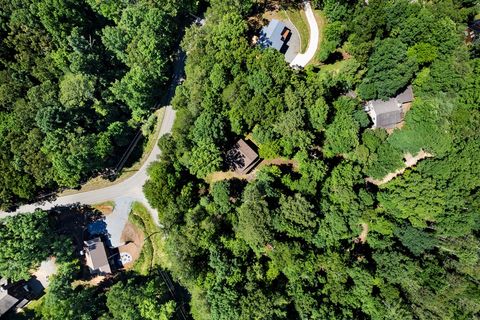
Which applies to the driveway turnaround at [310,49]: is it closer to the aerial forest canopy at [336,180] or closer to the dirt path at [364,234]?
the aerial forest canopy at [336,180]

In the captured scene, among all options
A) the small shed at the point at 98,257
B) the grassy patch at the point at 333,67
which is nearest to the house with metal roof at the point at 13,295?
the small shed at the point at 98,257

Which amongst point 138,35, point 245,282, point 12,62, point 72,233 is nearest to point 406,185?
point 245,282

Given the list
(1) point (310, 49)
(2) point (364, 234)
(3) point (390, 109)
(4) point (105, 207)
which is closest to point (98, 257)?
(4) point (105, 207)

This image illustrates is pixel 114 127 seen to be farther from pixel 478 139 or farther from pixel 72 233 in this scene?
pixel 478 139

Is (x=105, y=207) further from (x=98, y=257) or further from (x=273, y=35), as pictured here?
(x=273, y=35)

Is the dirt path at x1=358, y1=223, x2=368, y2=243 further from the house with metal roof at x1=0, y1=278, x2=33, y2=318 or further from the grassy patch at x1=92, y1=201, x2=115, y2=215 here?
the house with metal roof at x1=0, y1=278, x2=33, y2=318
